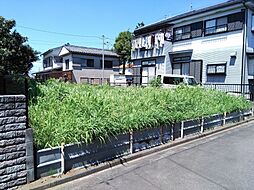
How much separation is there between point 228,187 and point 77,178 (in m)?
2.42

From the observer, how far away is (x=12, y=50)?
1328 cm

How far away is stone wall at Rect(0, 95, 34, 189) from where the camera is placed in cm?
321

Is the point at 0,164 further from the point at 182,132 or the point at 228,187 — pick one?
the point at 182,132

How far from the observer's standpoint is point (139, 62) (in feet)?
77.4

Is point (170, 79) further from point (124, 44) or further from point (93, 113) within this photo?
point (124, 44)

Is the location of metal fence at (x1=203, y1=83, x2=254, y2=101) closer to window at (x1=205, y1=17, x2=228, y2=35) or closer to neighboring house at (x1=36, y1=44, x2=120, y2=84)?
window at (x1=205, y1=17, x2=228, y2=35)

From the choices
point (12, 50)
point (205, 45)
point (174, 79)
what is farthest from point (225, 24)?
point (12, 50)

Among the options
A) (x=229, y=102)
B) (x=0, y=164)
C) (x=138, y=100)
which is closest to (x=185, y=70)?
(x=229, y=102)

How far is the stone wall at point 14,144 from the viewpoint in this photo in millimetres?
3207

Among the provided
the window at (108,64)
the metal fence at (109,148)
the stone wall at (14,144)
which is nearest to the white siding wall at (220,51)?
the metal fence at (109,148)

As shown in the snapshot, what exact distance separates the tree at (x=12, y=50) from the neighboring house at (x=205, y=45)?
36.6 ft

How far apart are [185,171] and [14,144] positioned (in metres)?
2.92

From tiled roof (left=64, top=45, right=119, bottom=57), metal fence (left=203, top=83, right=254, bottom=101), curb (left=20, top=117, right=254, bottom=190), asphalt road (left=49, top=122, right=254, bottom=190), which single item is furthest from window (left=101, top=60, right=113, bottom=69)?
asphalt road (left=49, top=122, right=254, bottom=190)

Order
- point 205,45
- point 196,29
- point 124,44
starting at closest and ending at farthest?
point 205,45 < point 196,29 < point 124,44
